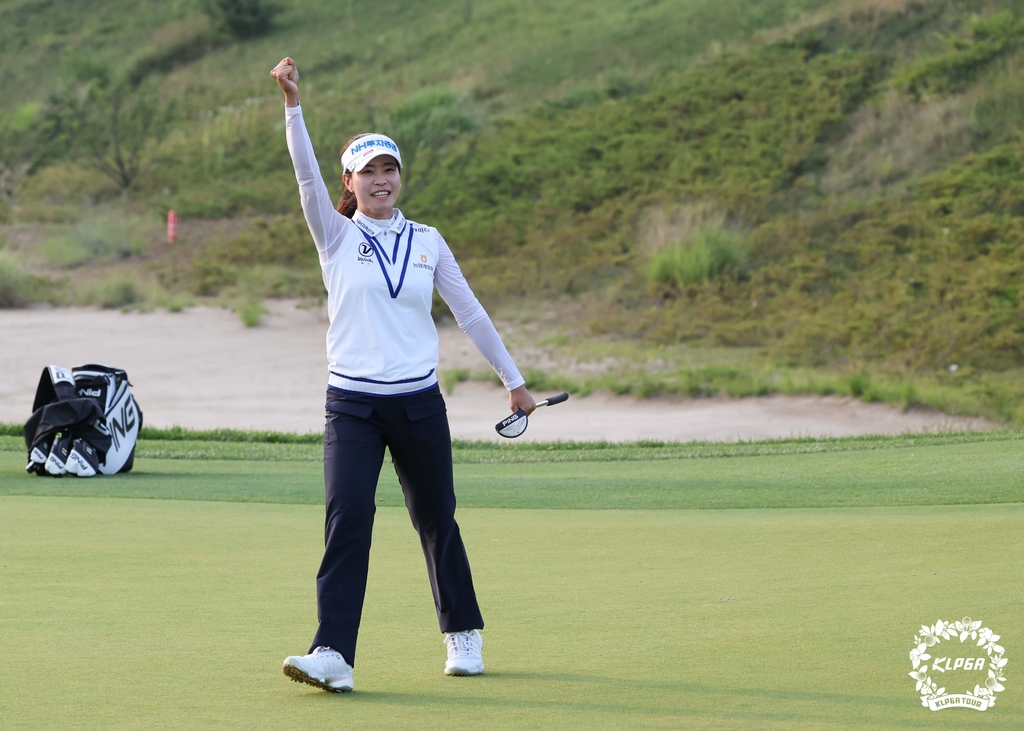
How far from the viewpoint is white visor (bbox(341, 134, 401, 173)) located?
5.04 metres

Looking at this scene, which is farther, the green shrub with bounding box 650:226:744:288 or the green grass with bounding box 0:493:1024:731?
the green shrub with bounding box 650:226:744:288

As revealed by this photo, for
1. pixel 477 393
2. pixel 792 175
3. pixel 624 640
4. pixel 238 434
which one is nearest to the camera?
pixel 624 640

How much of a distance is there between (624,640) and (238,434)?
1267 centimetres

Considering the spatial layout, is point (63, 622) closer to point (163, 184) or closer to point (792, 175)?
point (792, 175)

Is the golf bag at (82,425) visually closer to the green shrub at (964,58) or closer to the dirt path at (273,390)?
the dirt path at (273,390)

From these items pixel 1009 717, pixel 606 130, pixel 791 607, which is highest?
pixel 606 130

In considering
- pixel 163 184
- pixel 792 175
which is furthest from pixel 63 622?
pixel 163 184

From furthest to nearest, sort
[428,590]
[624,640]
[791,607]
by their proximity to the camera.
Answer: [428,590]
[791,607]
[624,640]

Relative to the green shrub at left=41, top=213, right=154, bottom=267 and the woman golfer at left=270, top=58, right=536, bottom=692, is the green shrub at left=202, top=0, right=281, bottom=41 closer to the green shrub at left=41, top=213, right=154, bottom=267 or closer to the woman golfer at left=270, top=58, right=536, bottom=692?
the green shrub at left=41, top=213, right=154, bottom=267

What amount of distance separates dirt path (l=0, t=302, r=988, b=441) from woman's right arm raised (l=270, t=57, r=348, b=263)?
48.6ft

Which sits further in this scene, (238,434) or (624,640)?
(238,434)

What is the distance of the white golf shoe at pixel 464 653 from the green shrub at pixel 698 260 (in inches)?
957

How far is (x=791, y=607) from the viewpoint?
19.1 ft

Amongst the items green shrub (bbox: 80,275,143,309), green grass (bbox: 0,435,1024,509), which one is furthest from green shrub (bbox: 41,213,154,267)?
green grass (bbox: 0,435,1024,509)
